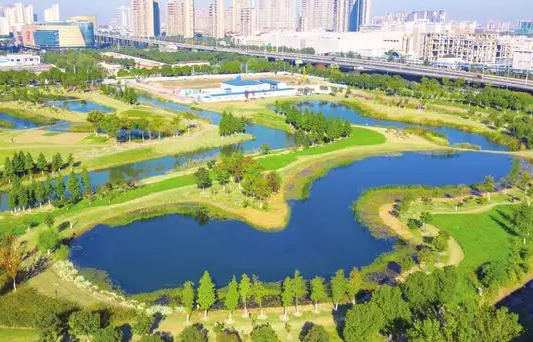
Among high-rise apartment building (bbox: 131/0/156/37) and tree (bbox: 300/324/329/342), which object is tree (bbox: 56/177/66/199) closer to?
tree (bbox: 300/324/329/342)

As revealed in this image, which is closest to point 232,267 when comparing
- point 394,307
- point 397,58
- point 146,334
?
point 146,334

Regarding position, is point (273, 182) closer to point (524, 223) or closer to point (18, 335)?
point (524, 223)

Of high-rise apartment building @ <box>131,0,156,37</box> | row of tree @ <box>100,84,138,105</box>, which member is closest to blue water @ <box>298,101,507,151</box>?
row of tree @ <box>100,84,138,105</box>

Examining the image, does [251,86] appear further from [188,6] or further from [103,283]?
[188,6]

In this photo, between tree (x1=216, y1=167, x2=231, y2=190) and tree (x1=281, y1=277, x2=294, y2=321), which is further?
tree (x1=216, y1=167, x2=231, y2=190)

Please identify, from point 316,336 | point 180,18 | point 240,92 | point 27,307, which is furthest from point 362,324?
point 180,18

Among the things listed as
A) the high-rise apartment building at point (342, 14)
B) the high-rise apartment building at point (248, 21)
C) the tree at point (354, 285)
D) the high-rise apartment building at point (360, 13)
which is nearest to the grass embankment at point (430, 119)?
the tree at point (354, 285)

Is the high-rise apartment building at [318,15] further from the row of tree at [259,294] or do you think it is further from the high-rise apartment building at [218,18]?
the row of tree at [259,294]
